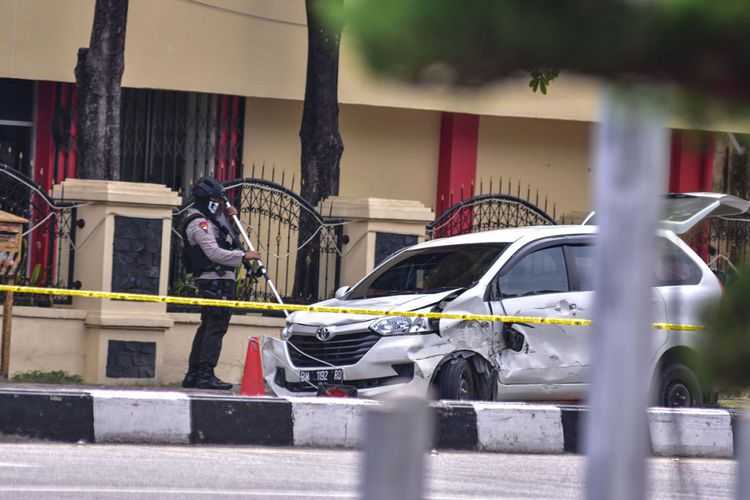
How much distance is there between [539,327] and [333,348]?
1.63m

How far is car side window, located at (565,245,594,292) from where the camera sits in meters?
12.0

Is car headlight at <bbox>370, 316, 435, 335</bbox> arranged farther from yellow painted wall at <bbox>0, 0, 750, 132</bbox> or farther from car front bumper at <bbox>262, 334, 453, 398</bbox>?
yellow painted wall at <bbox>0, 0, 750, 132</bbox>

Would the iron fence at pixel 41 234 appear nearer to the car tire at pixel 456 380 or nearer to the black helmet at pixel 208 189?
the black helmet at pixel 208 189

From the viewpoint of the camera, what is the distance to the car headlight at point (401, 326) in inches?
436

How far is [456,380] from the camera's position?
11000mm

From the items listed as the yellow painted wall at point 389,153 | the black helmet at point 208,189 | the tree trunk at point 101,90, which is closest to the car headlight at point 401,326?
the black helmet at point 208,189

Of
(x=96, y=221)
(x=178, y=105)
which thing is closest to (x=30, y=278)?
(x=96, y=221)

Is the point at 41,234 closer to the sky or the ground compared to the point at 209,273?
closer to the sky

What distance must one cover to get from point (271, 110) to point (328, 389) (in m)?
8.39

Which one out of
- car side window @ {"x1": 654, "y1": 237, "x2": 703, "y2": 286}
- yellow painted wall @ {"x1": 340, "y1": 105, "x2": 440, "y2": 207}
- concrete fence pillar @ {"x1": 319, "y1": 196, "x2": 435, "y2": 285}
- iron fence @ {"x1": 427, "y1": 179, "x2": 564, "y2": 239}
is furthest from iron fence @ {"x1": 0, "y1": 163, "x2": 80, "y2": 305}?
yellow painted wall @ {"x1": 340, "y1": 105, "x2": 440, "y2": 207}

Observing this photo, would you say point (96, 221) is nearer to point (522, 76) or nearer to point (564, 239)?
point (564, 239)

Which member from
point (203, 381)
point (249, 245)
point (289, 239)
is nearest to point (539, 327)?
point (203, 381)

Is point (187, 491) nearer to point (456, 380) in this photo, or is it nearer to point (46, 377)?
point (456, 380)

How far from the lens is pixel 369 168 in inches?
787
